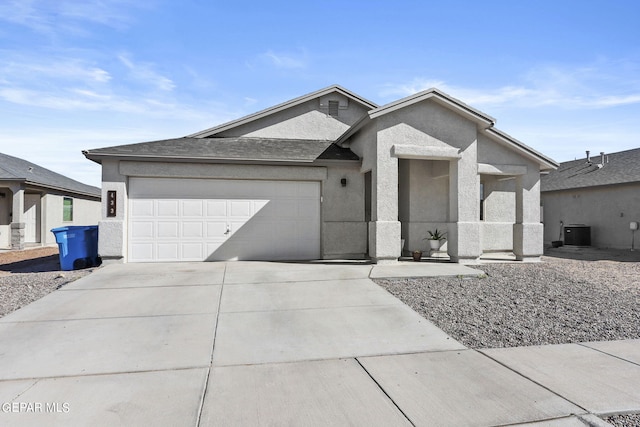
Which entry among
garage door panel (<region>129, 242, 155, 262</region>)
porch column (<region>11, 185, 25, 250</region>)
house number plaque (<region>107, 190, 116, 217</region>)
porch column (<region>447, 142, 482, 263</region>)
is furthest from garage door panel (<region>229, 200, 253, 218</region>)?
porch column (<region>11, 185, 25, 250</region>)

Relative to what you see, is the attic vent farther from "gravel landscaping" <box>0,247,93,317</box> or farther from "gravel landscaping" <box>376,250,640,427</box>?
"gravel landscaping" <box>0,247,93,317</box>

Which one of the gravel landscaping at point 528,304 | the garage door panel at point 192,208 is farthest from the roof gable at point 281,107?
the gravel landscaping at point 528,304

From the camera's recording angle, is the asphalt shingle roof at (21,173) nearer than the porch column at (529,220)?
→ No

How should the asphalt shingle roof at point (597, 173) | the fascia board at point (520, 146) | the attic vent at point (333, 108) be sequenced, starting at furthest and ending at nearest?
the asphalt shingle roof at point (597, 173) → the attic vent at point (333, 108) → the fascia board at point (520, 146)

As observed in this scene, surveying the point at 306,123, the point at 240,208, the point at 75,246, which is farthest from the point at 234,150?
the point at 75,246

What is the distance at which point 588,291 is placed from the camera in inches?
321

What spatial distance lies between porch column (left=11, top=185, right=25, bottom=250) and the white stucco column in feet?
31.9

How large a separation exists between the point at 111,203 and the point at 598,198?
20.2 meters

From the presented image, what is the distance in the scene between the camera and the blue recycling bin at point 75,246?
1061cm

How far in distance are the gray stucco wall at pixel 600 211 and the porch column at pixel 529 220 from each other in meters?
7.29

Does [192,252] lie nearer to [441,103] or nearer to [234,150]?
[234,150]

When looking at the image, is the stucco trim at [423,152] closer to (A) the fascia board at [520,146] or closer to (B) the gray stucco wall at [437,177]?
(B) the gray stucco wall at [437,177]

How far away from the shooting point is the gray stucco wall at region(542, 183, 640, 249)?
16.5 m

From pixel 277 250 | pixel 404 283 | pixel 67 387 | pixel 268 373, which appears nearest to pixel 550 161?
pixel 404 283
